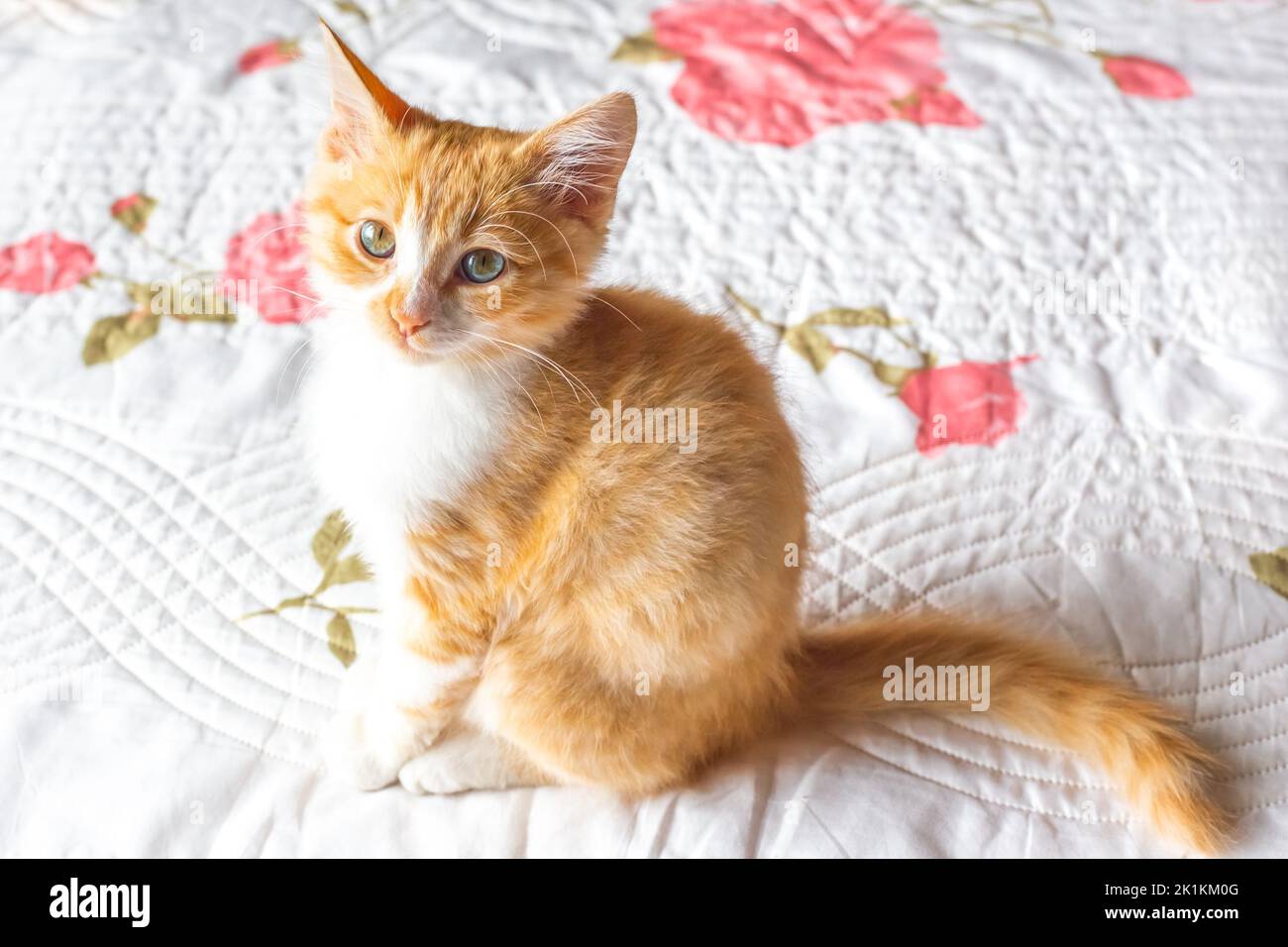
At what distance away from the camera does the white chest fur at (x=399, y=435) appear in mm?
795

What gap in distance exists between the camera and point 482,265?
77 cm

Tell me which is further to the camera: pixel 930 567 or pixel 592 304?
pixel 930 567

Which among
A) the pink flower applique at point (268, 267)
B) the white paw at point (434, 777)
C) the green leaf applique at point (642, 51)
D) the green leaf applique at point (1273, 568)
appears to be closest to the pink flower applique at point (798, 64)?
the green leaf applique at point (642, 51)

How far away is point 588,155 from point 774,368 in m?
0.26

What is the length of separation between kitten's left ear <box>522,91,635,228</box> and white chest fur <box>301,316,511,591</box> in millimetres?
131

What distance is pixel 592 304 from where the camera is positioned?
0.85 metres

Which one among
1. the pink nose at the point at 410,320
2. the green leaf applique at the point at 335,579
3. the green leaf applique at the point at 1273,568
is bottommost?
the green leaf applique at the point at 335,579

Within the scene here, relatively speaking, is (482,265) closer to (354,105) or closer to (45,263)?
(354,105)

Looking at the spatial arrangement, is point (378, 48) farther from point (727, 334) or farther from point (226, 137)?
point (727, 334)

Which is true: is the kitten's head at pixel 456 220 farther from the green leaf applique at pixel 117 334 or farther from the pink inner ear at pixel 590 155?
the green leaf applique at pixel 117 334

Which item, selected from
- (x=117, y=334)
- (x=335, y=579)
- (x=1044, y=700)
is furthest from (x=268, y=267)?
(x=1044, y=700)

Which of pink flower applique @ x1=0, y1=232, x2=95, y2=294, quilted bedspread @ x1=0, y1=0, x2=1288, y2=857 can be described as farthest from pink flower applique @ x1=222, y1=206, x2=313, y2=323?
pink flower applique @ x1=0, y1=232, x2=95, y2=294
